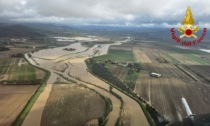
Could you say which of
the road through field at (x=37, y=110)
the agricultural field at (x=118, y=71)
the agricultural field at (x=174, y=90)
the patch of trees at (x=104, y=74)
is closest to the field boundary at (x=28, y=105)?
the road through field at (x=37, y=110)

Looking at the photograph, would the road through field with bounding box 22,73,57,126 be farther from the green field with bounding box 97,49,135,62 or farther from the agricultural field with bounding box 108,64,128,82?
the green field with bounding box 97,49,135,62

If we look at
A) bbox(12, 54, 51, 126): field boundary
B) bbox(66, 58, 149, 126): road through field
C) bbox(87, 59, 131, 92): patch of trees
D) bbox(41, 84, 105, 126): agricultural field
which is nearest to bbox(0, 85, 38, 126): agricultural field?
bbox(12, 54, 51, 126): field boundary

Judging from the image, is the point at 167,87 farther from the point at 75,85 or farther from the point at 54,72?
the point at 54,72

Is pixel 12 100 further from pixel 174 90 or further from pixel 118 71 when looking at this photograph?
pixel 118 71

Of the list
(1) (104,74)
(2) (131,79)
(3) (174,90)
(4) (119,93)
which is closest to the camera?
(4) (119,93)

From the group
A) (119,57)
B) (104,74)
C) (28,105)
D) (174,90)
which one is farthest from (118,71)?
(28,105)

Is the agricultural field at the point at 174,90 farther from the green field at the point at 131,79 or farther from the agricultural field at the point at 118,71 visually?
the agricultural field at the point at 118,71

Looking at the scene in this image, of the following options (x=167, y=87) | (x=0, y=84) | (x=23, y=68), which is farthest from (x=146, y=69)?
(x=0, y=84)
